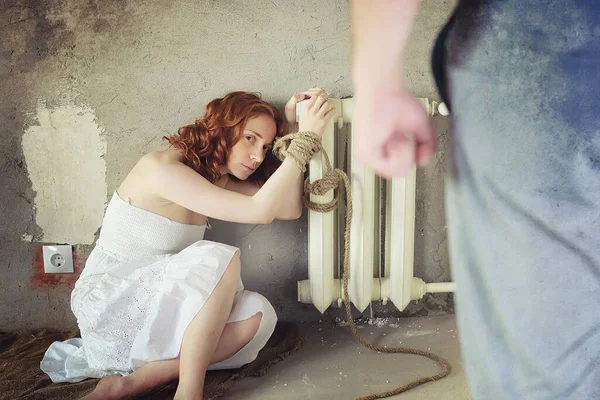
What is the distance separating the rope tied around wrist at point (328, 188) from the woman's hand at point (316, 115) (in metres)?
0.02

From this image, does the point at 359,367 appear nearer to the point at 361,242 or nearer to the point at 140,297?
the point at 361,242

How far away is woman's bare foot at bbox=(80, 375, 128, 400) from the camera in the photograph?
882 mm

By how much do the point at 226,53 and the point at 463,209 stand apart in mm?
829

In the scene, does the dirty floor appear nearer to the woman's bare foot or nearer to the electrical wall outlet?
the woman's bare foot

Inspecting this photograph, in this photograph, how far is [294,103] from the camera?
1.04 m

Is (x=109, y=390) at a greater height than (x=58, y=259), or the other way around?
(x=58, y=259)

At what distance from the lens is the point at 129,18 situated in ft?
3.58

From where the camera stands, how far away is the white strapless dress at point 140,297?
3.01ft

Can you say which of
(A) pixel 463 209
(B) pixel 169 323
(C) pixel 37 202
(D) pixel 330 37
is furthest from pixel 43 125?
(A) pixel 463 209

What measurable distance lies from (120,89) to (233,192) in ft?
1.25

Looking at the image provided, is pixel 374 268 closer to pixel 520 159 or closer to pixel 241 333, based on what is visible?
pixel 241 333

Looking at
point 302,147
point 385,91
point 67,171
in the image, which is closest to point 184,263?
point 302,147

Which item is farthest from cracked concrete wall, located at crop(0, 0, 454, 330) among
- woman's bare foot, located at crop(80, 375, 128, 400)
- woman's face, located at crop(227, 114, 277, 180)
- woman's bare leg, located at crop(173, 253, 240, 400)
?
woman's bare foot, located at crop(80, 375, 128, 400)

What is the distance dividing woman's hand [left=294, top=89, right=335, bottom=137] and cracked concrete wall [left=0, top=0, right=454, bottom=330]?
128 millimetres
